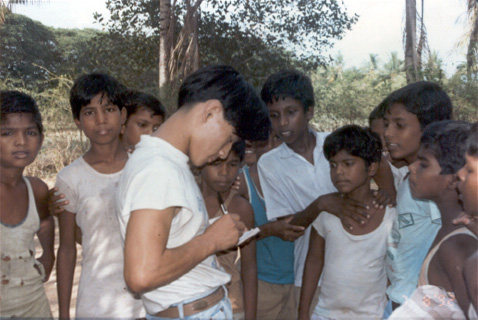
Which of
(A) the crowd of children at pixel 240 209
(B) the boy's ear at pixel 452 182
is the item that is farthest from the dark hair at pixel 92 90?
(B) the boy's ear at pixel 452 182

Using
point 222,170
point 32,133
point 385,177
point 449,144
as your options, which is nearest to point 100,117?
point 32,133

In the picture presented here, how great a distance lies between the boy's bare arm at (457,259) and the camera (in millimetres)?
1661

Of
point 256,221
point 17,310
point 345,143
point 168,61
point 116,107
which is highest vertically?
point 168,61

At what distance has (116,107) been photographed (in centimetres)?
259

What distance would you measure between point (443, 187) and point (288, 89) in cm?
122

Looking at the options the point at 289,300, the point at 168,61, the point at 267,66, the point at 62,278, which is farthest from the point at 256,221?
the point at 267,66

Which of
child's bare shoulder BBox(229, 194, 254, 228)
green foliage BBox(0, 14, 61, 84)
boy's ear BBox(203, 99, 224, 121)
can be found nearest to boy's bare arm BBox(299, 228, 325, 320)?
child's bare shoulder BBox(229, 194, 254, 228)

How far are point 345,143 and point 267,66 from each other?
8445mm

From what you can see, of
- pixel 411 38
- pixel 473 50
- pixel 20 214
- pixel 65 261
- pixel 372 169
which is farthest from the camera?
pixel 473 50

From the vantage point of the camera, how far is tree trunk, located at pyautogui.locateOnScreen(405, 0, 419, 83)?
9984 millimetres

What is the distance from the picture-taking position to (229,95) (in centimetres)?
158

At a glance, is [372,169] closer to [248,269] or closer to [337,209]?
[337,209]

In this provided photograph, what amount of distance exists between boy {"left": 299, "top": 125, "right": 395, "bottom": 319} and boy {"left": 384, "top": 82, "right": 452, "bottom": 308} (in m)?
0.11

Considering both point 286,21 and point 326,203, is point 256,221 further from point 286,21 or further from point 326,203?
point 286,21
